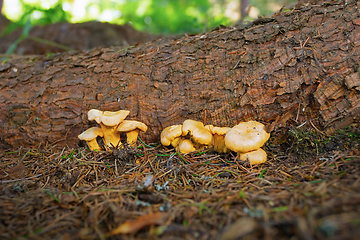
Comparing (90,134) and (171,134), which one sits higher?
(90,134)

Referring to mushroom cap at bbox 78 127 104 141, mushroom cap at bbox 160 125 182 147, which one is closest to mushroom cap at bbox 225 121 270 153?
mushroom cap at bbox 160 125 182 147

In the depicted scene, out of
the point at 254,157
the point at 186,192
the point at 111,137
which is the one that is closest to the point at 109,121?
the point at 111,137

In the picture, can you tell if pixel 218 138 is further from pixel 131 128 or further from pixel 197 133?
pixel 131 128

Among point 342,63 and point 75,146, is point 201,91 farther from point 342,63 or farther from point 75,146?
point 75,146

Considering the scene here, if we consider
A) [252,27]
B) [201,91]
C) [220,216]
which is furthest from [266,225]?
[252,27]

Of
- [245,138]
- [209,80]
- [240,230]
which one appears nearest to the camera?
[240,230]
